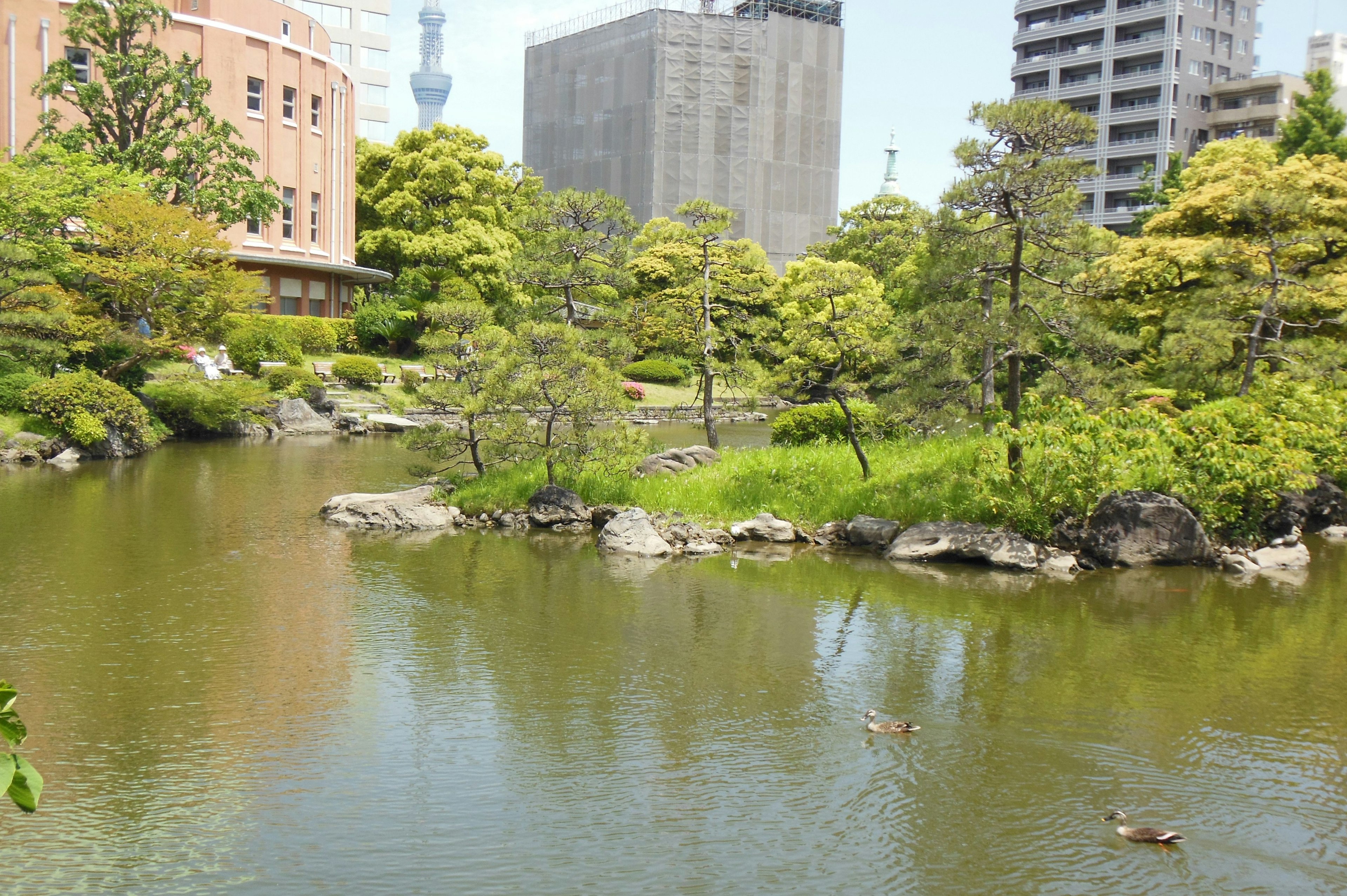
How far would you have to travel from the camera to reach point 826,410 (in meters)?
19.8

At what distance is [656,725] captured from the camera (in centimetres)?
798

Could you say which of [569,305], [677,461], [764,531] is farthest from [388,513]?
[764,531]

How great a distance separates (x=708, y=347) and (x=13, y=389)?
14.5 metres

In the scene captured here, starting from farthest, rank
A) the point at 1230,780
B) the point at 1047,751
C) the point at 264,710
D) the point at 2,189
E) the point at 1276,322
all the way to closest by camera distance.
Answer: the point at 2,189 < the point at 1276,322 < the point at 264,710 < the point at 1047,751 < the point at 1230,780

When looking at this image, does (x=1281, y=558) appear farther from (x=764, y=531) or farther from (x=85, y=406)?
(x=85, y=406)

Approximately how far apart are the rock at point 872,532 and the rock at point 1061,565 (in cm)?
198

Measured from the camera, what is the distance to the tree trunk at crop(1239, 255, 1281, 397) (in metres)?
16.8

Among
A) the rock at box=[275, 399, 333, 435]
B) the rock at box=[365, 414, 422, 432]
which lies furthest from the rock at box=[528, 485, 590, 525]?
the rock at box=[275, 399, 333, 435]

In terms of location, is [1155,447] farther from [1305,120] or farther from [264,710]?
[1305,120]

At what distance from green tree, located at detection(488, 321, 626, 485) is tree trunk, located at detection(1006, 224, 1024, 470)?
5.60 metres

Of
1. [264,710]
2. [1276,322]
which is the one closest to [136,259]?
[264,710]

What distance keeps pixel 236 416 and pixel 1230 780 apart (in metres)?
25.2

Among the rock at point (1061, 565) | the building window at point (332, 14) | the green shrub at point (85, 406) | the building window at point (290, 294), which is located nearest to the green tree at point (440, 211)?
the building window at point (290, 294)

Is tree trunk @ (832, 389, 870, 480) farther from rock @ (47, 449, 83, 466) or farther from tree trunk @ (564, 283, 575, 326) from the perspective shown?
rock @ (47, 449, 83, 466)
